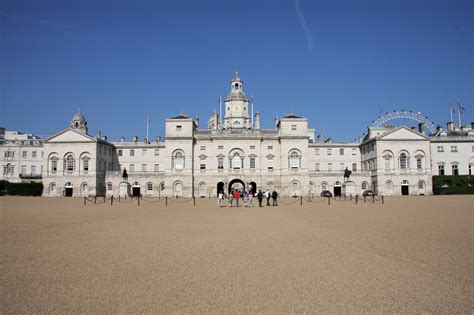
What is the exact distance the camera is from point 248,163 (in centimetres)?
6169

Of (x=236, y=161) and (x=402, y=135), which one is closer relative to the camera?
(x=236, y=161)

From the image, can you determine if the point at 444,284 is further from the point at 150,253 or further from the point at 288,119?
the point at 288,119

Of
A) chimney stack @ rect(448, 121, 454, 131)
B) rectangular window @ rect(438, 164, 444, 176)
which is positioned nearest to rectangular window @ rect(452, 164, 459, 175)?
rectangular window @ rect(438, 164, 444, 176)

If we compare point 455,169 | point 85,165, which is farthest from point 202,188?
point 455,169

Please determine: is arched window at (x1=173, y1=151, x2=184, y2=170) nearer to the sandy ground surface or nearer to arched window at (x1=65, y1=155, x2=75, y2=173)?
arched window at (x1=65, y1=155, x2=75, y2=173)

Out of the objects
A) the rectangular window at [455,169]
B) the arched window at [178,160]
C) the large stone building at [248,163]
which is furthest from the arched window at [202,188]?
the rectangular window at [455,169]

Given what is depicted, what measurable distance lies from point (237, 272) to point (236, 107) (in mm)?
76924

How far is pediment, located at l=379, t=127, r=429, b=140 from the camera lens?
6322 centimetres

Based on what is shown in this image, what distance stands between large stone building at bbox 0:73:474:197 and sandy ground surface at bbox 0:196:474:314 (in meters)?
45.8

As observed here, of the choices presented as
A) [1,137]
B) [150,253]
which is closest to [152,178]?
[1,137]

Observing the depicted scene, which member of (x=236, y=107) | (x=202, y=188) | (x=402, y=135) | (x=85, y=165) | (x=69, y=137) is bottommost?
(x=202, y=188)

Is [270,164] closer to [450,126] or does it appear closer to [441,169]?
[441,169]

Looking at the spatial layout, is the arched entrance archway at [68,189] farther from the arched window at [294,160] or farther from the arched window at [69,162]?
the arched window at [294,160]

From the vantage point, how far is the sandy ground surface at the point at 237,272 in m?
6.86
